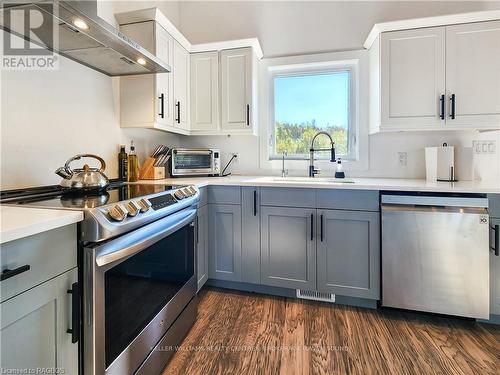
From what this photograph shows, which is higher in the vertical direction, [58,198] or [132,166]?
[132,166]

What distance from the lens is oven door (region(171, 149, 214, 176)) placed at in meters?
2.50

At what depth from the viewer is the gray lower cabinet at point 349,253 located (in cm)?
196

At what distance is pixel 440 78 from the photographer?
6.75 feet

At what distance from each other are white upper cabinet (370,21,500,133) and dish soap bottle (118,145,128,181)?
6.75 ft

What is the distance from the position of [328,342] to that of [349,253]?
62cm

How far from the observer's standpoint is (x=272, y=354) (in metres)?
1.57

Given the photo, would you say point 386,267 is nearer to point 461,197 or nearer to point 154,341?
point 461,197

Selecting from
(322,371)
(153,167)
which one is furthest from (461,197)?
(153,167)

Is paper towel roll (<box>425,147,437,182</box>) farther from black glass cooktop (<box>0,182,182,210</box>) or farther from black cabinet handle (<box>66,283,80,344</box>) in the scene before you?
black cabinet handle (<box>66,283,80,344</box>)

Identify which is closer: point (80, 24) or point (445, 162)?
point (80, 24)

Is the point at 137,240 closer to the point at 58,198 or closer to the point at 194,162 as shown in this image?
the point at 58,198

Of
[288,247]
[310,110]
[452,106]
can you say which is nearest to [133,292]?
[288,247]

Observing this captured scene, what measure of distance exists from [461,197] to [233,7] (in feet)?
8.71

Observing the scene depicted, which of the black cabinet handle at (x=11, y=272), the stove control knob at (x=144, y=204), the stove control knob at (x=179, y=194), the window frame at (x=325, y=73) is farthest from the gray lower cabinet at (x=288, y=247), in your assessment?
the black cabinet handle at (x=11, y=272)
